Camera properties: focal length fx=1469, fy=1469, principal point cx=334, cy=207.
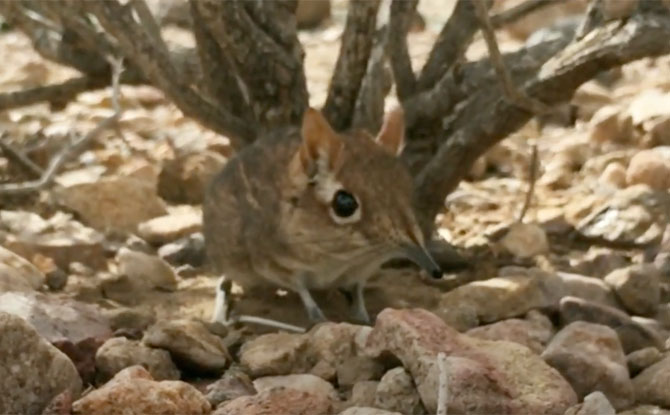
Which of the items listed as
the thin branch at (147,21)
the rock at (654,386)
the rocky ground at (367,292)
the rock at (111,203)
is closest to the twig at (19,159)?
the rocky ground at (367,292)

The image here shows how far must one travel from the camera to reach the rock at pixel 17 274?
402cm

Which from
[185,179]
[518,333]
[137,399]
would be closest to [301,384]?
[137,399]

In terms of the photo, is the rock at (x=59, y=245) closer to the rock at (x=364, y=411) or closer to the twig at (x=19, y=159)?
the twig at (x=19, y=159)

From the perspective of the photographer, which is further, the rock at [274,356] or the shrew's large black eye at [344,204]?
the shrew's large black eye at [344,204]

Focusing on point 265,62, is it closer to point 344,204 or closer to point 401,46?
point 401,46

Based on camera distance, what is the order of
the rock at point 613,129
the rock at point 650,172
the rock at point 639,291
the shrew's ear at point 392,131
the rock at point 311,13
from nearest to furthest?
1. the rock at point 639,291
2. the shrew's ear at point 392,131
3. the rock at point 650,172
4. the rock at point 613,129
5. the rock at point 311,13

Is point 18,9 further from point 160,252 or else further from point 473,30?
point 473,30

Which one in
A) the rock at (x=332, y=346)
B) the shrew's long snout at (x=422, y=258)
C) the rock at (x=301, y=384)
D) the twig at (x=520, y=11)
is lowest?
the rock at (x=301, y=384)

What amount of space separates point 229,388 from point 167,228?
1722mm

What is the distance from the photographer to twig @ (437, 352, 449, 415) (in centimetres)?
289

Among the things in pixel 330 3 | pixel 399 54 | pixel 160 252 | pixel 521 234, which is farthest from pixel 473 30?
pixel 330 3

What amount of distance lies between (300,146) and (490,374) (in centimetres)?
130

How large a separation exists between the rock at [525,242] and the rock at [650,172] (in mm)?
599

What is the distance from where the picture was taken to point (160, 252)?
4.93 meters
